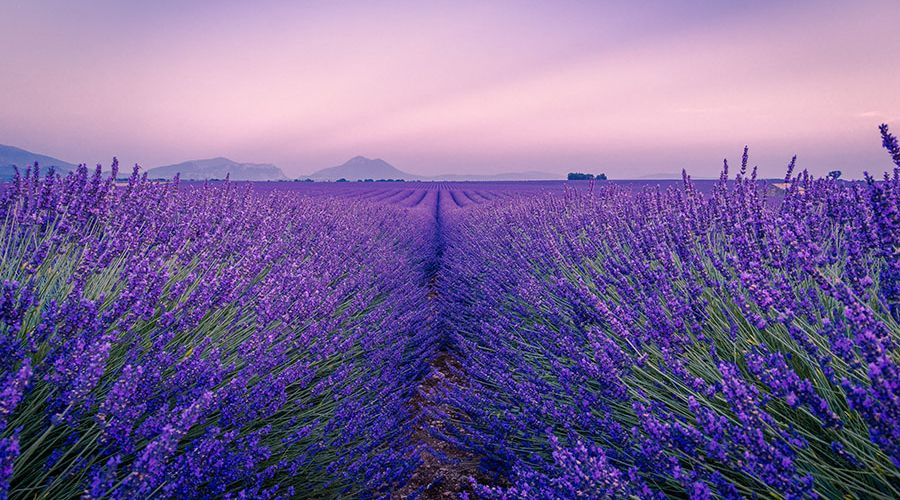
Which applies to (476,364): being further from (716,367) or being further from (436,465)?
(716,367)

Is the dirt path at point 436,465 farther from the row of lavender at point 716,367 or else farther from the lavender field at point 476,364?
the row of lavender at point 716,367

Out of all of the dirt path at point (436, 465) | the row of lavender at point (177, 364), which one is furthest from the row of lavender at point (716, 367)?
the row of lavender at point (177, 364)

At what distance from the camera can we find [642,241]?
8.25ft

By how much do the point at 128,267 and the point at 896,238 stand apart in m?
2.21

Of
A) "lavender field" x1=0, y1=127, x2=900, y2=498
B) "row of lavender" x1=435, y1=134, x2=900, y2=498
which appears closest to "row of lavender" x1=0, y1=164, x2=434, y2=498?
"lavender field" x1=0, y1=127, x2=900, y2=498

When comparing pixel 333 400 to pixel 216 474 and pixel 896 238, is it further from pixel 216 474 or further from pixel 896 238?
pixel 896 238

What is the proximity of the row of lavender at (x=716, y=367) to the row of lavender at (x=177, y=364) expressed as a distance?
52cm

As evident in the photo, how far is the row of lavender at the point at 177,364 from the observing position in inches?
41.2

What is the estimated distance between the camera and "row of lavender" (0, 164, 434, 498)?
1047 mm

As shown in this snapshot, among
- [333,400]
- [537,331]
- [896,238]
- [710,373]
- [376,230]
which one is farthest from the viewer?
[376,230]

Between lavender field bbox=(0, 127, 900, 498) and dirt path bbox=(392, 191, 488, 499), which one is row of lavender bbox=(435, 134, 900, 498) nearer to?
lavender field bbox=(0, 127, 900, 498)

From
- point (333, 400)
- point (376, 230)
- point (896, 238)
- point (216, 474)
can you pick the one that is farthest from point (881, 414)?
point (376, 230)

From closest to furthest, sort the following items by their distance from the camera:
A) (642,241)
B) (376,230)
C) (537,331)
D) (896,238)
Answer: (896,238) → (537,331) → (642,241) → (376,230)

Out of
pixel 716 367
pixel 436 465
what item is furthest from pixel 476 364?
pixel 716 367
